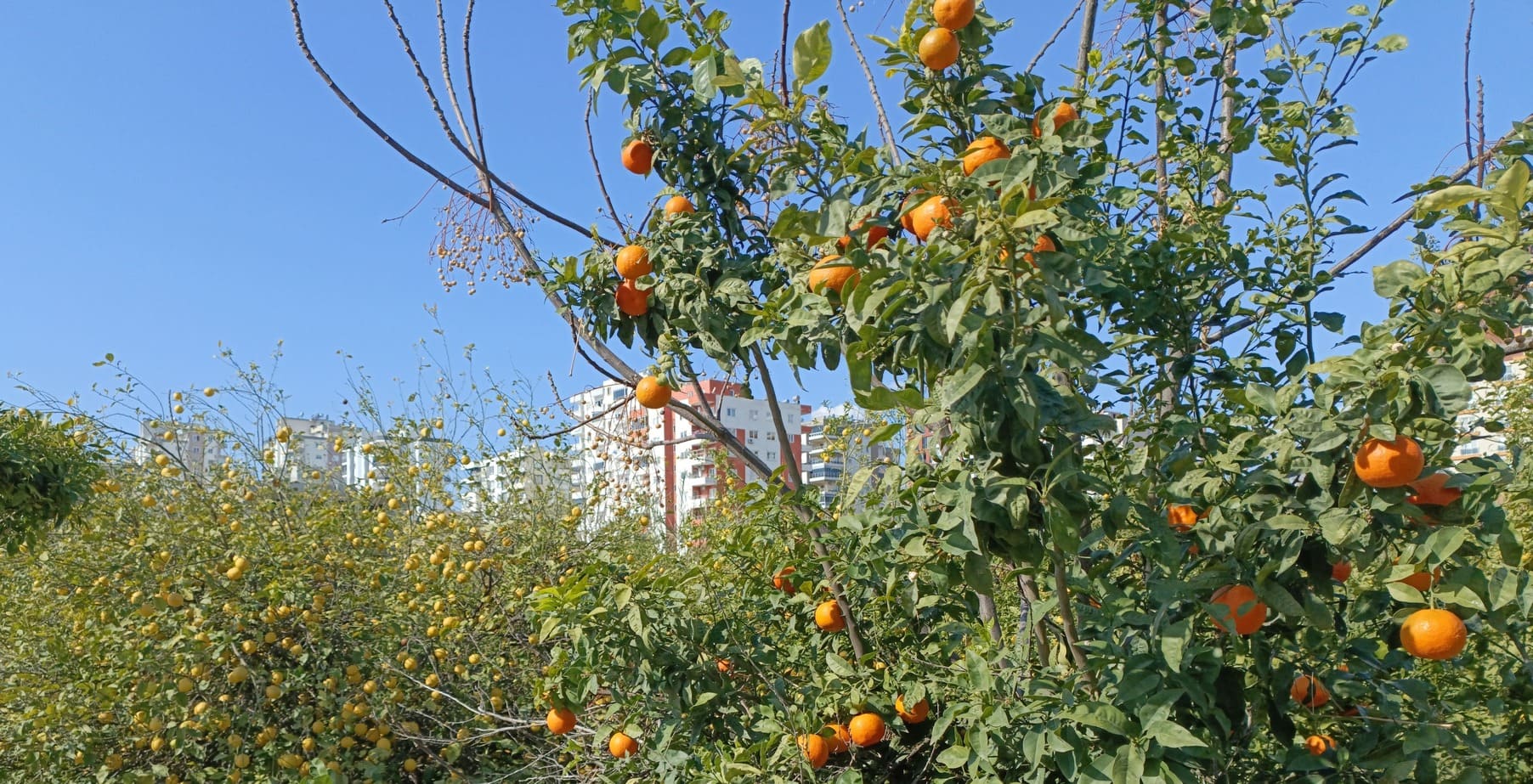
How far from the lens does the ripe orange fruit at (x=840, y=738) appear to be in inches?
69.3

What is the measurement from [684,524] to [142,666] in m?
2.57

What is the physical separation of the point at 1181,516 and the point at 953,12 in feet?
2.93

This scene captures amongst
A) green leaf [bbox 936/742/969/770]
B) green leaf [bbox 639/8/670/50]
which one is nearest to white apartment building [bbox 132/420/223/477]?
green leaf [bbox 639/8/670/50]

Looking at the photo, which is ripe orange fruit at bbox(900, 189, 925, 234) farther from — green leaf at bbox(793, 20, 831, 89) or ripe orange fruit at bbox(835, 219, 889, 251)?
green leaf at bbox(793, 20, 831, 89)

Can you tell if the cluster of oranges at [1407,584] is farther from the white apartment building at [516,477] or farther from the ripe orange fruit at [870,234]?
the white apartment building at [516,477]

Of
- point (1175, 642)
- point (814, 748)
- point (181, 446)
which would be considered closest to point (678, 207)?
point (814, 748)

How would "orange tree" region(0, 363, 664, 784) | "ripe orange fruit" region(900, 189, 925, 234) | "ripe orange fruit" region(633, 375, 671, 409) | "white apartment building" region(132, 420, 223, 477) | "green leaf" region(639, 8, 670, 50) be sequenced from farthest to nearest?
"white apartment building" region(132, 420, 223, 477) → "orange tree" region(0, 363, 664, 784) → "ripe orange fruit" region(633, 375, 671, 409) → "green leaf" region(639, 8, 670, 50) → "ripe orange fruit" region(900, 189, 925, 234)

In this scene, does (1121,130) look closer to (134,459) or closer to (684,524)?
(684,524)

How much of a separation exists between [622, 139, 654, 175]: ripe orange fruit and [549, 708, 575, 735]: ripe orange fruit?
1140 millimetres

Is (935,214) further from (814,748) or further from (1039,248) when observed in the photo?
(814,748)

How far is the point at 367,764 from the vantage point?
11.1 ft

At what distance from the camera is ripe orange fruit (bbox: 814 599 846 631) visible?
1.83 m

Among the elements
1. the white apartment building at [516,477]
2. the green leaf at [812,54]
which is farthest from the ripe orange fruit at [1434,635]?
the white apartment building at [516,477]

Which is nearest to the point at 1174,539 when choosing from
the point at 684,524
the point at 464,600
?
the point at 464,600
